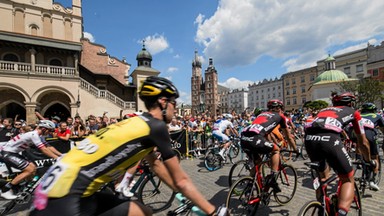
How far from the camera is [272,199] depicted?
15.8 feet

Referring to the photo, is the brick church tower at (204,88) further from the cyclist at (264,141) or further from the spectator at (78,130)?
the cyclist at (264,141)

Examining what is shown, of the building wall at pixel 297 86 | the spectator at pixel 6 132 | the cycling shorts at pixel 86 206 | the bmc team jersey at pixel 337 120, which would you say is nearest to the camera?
the cycling shorts at pixel 86 206

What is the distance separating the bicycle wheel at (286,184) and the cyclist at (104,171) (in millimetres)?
3444

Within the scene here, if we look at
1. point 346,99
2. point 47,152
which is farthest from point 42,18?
point 346,99

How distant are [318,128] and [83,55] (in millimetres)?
30538

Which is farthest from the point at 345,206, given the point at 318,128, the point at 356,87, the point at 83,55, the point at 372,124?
the point at 356,87

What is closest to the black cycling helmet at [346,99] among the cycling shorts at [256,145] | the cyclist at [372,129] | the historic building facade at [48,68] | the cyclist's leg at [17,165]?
the cycling shorts at [256,145]

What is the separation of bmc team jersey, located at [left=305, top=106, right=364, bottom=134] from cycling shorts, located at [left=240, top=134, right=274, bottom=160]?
895 mm

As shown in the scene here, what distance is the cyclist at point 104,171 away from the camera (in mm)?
1468

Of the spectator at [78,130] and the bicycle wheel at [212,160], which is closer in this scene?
the bicycle wheel at [212,160]

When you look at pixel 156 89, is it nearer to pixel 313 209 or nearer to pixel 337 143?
pixel 313 209

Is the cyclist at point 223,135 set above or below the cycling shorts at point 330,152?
below

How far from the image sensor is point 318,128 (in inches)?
126

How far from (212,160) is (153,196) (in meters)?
3.69
